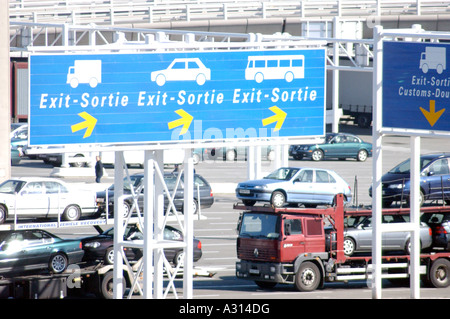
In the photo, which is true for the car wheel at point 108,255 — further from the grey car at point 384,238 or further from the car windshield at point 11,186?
the car windshield at point 11,186

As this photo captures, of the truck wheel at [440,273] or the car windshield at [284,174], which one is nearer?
the truck wheel at [440,273]

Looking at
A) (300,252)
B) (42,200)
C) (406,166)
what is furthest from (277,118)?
(406,166)

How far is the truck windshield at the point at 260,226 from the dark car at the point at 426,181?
22.8 feet

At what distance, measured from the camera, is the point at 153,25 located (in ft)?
198

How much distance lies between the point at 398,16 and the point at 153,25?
15073 mm

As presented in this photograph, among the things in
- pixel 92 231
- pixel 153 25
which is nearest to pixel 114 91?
pixel 92 231

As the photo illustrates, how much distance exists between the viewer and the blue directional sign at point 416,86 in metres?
20.0

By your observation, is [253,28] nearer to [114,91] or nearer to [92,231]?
[92,231]

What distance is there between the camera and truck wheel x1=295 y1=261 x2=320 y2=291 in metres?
25.0

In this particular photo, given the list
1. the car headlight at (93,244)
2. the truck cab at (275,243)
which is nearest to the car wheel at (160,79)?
the truck cab at (275,243)

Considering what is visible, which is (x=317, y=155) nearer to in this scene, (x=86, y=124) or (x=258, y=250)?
(x=258, y=250)

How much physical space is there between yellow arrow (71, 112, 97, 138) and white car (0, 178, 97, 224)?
12.3 m

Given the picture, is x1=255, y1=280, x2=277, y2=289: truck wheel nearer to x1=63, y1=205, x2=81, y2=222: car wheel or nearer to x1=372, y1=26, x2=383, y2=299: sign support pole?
x1=372, y1=26, x2=383, y2=299: sign support pole

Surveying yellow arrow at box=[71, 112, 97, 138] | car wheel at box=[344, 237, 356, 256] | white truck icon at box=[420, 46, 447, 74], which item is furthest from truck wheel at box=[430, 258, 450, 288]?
yellow arrow at box=[71, 112, 97, 138]
